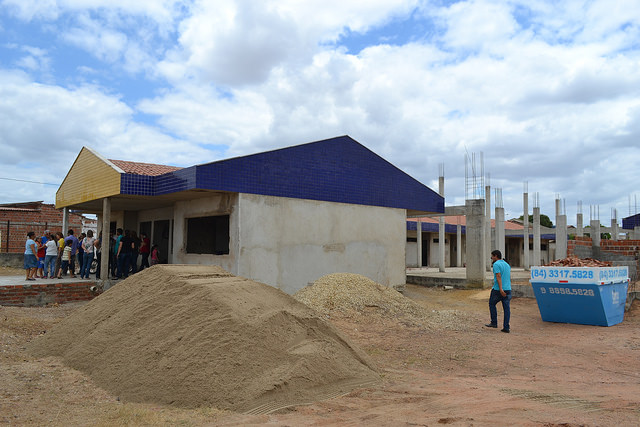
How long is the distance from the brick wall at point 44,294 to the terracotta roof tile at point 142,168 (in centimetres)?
354

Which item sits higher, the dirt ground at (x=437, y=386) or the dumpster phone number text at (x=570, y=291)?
the dumpster phone number text at (x=570, y=291)

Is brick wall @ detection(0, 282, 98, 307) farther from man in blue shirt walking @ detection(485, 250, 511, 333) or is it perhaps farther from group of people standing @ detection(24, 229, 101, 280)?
man in blue shirt walking @ detection(485, 250, 511, 333)

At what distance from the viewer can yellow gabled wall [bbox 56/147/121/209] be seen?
42.6 feet

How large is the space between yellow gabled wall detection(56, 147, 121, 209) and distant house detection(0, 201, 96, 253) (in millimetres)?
6304

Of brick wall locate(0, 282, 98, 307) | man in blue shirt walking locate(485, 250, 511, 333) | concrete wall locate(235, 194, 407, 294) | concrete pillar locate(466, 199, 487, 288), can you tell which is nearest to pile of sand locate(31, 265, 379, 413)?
man in blue shirt walking locate(485, 250, 511, 333)

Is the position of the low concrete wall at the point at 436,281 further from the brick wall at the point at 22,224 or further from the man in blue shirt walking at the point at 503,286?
the brick wall at the point at 22,224

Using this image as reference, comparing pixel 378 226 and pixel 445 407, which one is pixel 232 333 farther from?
pixel 378 226

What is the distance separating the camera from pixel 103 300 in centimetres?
769

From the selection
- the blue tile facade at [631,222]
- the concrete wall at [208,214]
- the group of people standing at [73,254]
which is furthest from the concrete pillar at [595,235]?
the blue tile facade at [631,222]

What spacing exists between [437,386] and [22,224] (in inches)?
916

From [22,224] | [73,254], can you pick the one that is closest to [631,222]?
[73,254]

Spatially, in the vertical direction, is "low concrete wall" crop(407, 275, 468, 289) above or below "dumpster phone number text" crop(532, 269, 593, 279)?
below

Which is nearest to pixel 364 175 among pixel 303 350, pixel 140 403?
pixel 303 350

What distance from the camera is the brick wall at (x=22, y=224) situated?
22344mm
